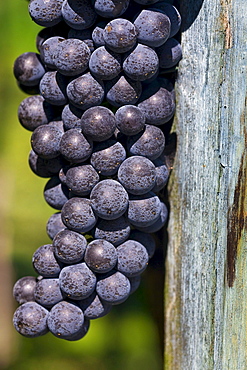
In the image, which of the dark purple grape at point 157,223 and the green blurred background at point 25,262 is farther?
the green blurred background at point 25,262

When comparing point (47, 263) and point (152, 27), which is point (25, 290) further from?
point (152, 27)

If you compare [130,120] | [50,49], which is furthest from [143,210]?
[50,49]

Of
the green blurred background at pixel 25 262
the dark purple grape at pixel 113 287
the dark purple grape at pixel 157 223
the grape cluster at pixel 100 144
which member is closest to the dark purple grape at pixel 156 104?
the grape cluster at pixel 100 144

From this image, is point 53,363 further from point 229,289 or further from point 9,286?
point 229,289

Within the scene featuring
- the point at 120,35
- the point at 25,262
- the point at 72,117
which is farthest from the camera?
the point at 25,262

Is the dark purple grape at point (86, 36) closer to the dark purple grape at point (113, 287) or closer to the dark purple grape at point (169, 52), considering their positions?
the dark purple grape at point (169, 52)

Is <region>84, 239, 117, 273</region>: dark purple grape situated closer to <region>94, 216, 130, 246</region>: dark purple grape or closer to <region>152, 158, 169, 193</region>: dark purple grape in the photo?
<region>94, 216, 130, 246</region>: dark purple grape

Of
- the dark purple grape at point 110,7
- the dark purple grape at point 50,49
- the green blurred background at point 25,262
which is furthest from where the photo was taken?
the green blurred background at point 25,262

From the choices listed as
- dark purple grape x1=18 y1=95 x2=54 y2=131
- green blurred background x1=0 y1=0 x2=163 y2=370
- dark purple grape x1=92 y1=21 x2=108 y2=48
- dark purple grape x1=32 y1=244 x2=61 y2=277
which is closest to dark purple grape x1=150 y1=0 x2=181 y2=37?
dark purple grape x1=92 y1=21 x2=108 y2=48
